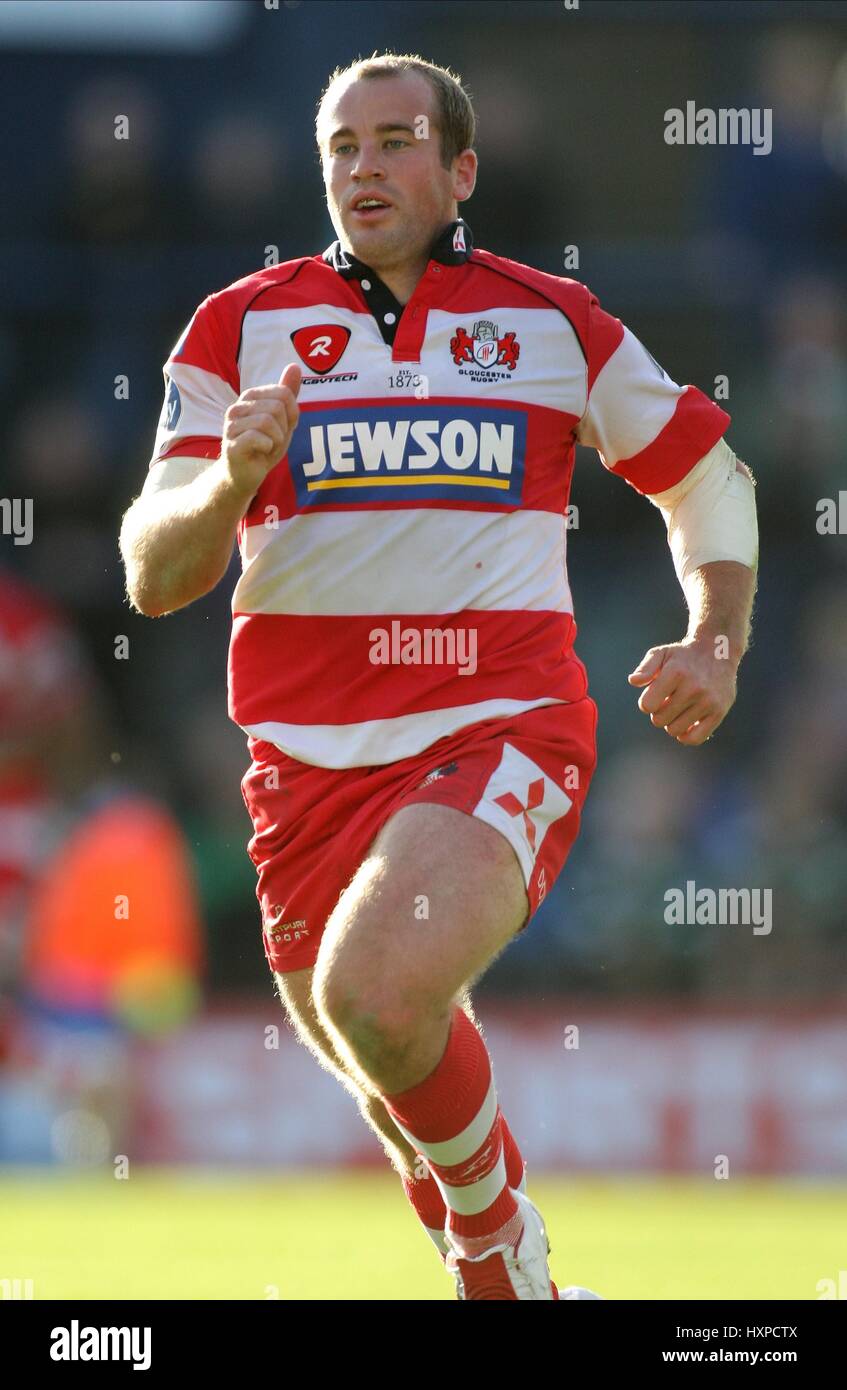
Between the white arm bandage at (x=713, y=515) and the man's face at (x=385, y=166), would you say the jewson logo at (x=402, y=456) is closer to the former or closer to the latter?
the man's face at (x=385, y=166)

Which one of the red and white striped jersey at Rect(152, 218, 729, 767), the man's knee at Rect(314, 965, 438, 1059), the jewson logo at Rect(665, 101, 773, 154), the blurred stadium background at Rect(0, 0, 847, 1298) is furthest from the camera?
the jewson logo at Rect(665, 101, 773, 154)

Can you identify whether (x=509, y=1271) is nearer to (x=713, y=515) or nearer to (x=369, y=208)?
(x=713, y=515)

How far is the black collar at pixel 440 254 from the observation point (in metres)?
5.29

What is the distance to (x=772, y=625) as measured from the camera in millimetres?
13914

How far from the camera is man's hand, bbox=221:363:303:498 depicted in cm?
447

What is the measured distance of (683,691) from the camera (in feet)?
15.8

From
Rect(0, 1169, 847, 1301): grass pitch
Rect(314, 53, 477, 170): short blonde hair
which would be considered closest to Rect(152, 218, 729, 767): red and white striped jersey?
Rect(314, 53, 477, 170): short blonde hair

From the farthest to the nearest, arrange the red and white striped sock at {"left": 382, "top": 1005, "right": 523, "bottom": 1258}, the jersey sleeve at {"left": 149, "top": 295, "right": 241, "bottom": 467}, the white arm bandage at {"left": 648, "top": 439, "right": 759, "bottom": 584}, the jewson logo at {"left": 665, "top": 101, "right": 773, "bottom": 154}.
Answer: the jewson logo at {"left": 665, "top": 101, "right": 773, "bottom": 154} < the white arm bandage at {"left": 648, "top": 439, "right": 759, "bottom": 584} < the jersey sleeve at {"left": 149, "top": 295, "right": 241, "bottom": 467} < the red and white striped sock at {"left": 382, "top": 1005, "right": 523, "bottom": 1258}

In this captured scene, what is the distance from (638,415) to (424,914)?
4.93 ft

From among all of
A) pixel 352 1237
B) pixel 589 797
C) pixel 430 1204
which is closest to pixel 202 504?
pixel 430 1204

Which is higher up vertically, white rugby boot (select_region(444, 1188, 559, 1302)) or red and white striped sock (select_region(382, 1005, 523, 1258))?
red and white striped sock (select_region(382, 1005, 523, 1258))

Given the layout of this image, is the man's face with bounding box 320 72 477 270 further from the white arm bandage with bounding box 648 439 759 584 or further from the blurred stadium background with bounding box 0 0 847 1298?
the blurred stadium background with bounding box 0 0 847 1298

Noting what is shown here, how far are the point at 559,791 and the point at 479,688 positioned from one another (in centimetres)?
29

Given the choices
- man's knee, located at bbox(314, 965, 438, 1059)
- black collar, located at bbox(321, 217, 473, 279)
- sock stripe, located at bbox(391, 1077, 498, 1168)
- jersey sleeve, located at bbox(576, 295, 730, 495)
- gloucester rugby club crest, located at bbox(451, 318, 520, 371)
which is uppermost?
black collar, located at bbox(321, 217, 473, 279)
